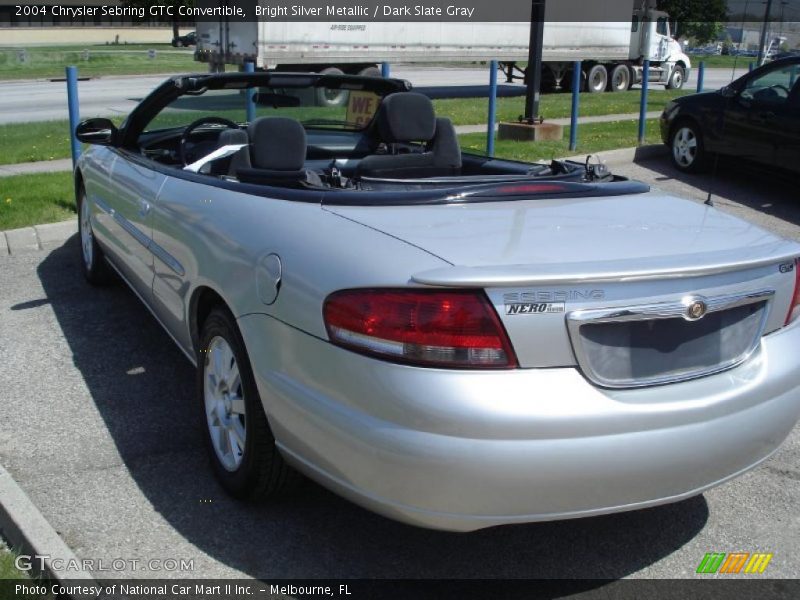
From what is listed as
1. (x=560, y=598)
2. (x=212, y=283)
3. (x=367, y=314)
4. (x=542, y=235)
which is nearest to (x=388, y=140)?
(x=212, y=283)

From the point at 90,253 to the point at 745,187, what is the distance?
25.7 feet

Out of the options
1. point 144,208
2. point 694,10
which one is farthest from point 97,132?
point 694,10

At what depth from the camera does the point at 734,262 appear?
9.56 feet

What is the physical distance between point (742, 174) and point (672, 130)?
1.24 m

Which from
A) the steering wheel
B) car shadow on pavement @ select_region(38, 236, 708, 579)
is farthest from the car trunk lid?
the steering wheel

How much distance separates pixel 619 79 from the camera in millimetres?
29875

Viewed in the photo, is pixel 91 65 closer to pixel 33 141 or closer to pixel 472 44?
pixel 472 44

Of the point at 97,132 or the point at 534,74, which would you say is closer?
the point at 97,132

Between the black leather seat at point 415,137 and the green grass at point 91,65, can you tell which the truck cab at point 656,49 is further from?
the black leather seat at point 415,137

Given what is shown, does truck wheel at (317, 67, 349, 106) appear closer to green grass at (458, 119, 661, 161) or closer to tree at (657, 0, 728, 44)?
green grass at (458, 119, 661, 161)

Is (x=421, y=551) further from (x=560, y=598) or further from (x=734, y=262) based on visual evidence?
(x=734, y=262)

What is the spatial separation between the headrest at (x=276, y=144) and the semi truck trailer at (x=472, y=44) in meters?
17.2

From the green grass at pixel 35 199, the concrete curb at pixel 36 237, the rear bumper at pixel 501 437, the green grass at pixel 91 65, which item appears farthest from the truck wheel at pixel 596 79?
the rear bumper at pixel 501 437

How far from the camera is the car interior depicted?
3934 millimetres
